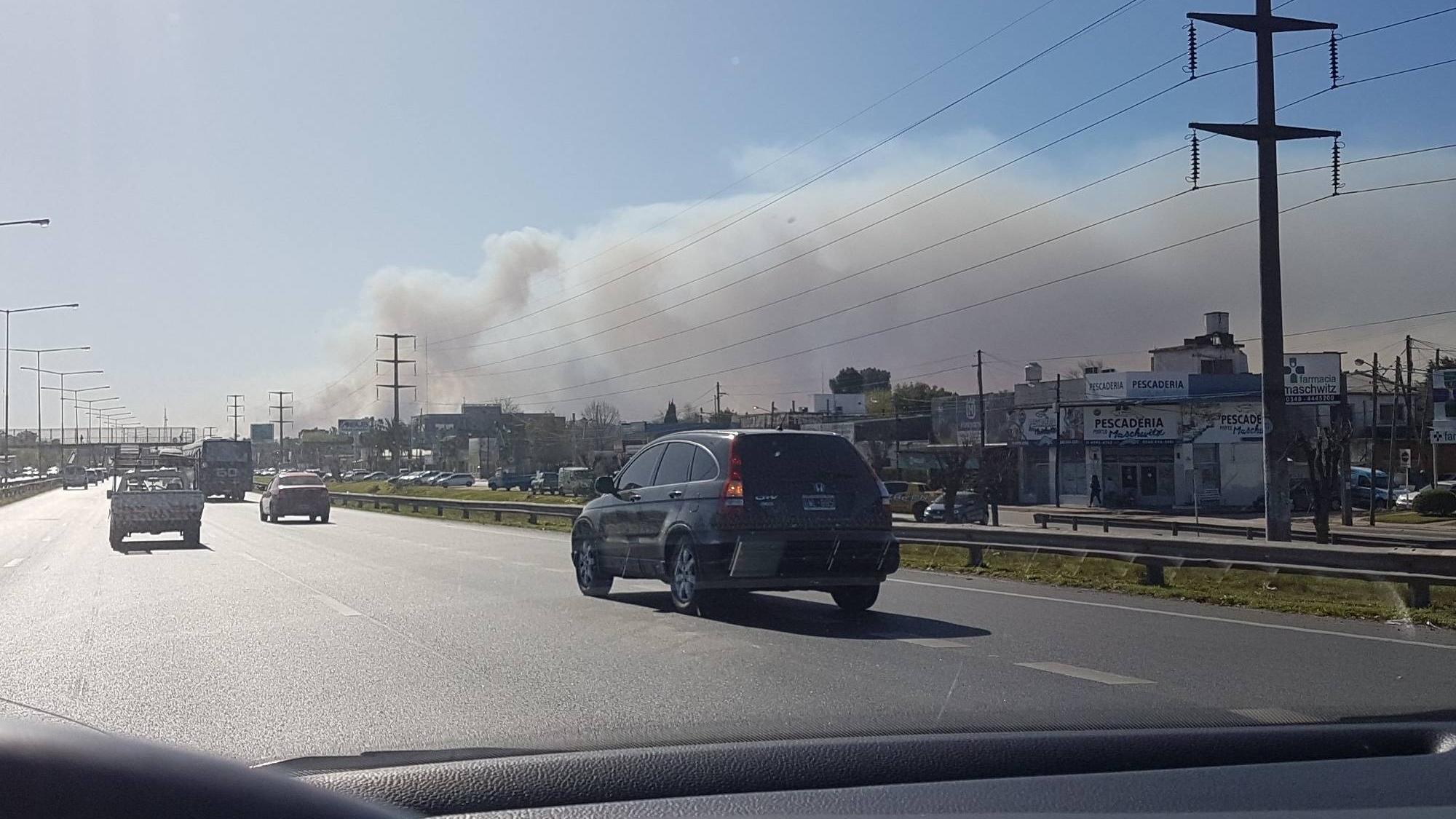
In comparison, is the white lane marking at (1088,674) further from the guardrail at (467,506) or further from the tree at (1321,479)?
the guardrail at (467,506)

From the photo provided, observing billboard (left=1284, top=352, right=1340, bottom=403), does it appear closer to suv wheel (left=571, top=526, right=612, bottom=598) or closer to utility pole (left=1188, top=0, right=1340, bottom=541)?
utility pole (left=1188, top=0, right=1340, bottom=541)

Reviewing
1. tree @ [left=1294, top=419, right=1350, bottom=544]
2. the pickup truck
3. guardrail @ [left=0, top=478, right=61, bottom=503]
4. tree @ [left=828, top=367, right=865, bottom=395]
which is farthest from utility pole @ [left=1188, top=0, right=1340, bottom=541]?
tree @ [left=828, top=367, right=865, bottom=395]

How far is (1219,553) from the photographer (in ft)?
52.3

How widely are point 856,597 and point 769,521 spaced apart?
1497 mm

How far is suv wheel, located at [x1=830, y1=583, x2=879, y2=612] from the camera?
13406 millimetres

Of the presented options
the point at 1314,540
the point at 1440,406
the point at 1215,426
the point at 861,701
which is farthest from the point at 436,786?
the point at 1440,406

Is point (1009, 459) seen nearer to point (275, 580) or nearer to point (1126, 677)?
point (275, 580)

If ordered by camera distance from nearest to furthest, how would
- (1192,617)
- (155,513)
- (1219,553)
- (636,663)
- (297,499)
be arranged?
(636,663) < (1192,617) < (1219,553) < (155,513) < (297,499)

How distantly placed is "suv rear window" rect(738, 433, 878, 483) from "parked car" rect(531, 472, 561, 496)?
6037cm

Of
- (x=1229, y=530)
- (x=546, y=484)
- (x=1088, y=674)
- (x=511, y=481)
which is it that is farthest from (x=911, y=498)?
(x=1088, y=674)

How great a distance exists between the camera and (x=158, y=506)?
28.2m

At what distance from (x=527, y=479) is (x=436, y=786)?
271ft

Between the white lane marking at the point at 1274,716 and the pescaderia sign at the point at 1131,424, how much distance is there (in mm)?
56555

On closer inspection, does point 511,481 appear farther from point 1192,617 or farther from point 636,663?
point 636,663
